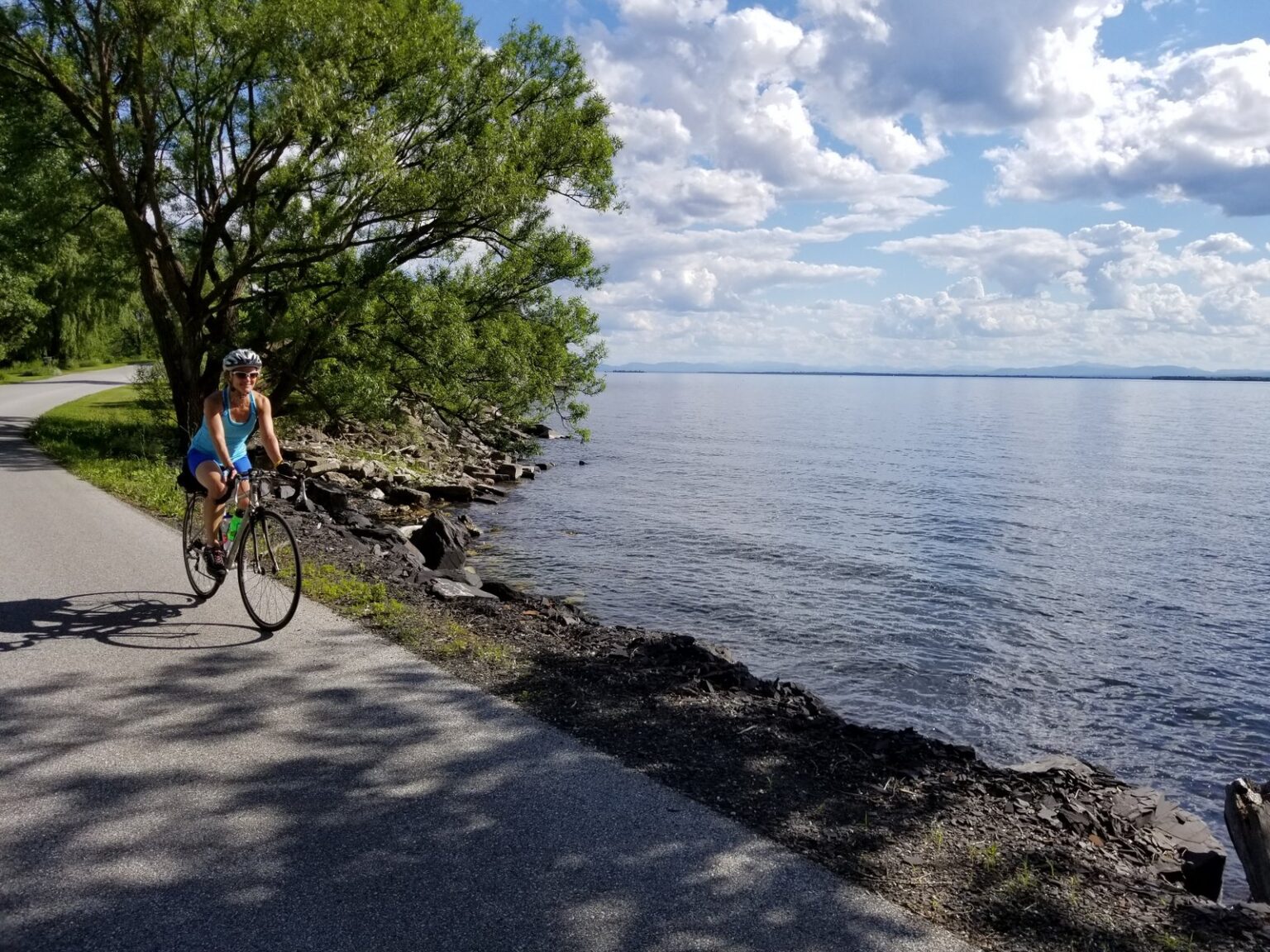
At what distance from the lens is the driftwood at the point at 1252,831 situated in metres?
5.06

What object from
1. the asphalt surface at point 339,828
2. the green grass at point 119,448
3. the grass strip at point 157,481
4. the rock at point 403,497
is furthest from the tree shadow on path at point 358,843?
the rock at point 403,497

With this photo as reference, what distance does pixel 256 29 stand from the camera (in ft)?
53.1

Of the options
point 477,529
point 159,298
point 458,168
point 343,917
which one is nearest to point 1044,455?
point 477,529

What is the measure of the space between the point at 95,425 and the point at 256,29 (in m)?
13.7

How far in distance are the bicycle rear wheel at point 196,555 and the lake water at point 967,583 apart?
23.8 feet

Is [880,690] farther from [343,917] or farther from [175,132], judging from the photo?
[175,132]

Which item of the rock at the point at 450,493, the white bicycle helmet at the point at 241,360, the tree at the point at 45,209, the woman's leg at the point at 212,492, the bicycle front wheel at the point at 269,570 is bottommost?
the rock at the point at 450,493

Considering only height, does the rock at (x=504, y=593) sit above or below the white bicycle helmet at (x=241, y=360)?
below

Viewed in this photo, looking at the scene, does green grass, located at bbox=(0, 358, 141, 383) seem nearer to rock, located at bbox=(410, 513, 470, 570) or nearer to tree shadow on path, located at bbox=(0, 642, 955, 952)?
rock, located at bbox=(410, 513, 470, 570)

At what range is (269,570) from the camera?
7.74 metres

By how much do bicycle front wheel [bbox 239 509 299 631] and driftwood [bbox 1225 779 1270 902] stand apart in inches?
273

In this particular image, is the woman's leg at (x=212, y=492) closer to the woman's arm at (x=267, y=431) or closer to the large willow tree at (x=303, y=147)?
the woman's arm at (x=267, y=431)

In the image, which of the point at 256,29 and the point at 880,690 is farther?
the point at 256,29

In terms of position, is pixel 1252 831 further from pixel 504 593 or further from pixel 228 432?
pixel 504 593
